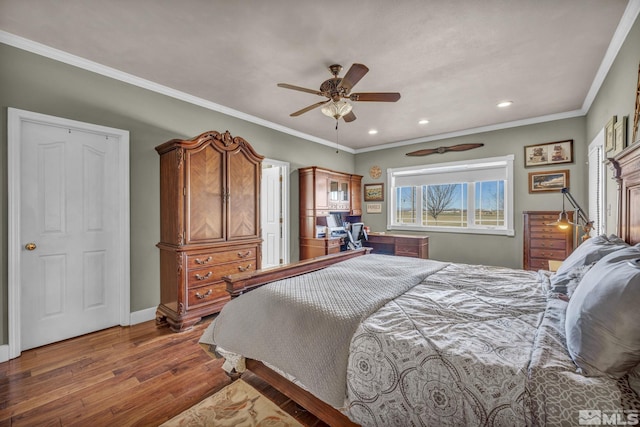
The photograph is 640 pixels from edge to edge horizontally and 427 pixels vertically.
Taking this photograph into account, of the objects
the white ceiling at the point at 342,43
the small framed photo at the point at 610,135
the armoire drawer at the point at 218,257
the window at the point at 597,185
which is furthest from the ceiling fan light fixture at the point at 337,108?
the window at the point at 597,185

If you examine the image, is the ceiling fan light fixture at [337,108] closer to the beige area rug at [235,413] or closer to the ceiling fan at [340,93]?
the ceiling fan at [340,93]

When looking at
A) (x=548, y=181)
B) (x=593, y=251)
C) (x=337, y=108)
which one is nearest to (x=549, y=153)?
(x=548, y=181)

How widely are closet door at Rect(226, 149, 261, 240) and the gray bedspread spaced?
1.59m

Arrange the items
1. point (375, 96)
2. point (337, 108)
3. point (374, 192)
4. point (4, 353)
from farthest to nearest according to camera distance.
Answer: point (374, 192)
point (337, 108)
point (375, 96)
point (4, 353)

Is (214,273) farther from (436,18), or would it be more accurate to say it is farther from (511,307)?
(436,18)

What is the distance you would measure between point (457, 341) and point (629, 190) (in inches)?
72.3

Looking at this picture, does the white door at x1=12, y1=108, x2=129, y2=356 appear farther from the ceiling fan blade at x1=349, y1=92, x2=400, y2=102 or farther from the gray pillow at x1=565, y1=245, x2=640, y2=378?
the gray pillow at x1=565, y1=245, x2=640, y2=378

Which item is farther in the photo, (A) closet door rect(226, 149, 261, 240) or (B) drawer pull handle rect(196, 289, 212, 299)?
(A) closet door rect(226, 149, 261, 240)

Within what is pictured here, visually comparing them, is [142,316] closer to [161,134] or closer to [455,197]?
[161,134]

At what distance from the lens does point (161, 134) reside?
3.25 m

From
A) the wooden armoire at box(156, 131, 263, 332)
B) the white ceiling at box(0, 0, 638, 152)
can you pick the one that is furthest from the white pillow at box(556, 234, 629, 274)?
the wooden armoire at box(156, 131, 263, 332)

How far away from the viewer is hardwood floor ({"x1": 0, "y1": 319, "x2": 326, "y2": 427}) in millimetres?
1692

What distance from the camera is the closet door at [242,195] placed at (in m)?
3.36

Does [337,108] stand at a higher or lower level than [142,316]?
higher
